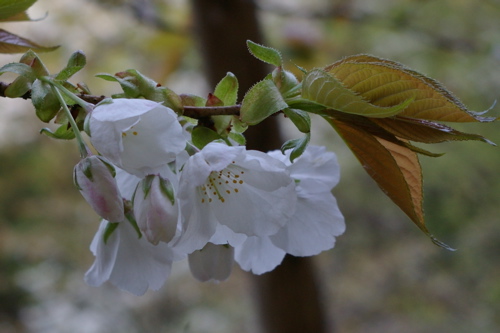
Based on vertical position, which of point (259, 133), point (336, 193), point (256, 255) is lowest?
point (336, 193)

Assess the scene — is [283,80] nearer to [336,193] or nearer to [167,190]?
[167,190]

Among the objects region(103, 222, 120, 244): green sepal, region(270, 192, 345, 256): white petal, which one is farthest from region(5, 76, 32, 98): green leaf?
region(270, 192, 345, 256): white petal

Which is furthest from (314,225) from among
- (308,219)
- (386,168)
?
(386,168)

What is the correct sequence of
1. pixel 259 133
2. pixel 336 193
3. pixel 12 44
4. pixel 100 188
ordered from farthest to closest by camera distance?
pixel 336 193, pixel 259 133, pixel 12 44, pixel 100 188

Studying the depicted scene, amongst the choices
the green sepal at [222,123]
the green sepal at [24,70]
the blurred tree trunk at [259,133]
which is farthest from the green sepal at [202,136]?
the blurred tree trunk at [259,133]

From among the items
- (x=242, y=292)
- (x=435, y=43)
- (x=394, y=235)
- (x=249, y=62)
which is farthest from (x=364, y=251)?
(x=249, y=62)

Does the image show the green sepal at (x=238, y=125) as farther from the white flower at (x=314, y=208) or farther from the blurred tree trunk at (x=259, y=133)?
the blurred tree trunk at (x=259, y=133)
